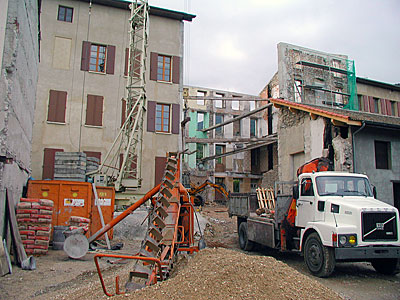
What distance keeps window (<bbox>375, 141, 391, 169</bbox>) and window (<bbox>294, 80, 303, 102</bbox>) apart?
804 cm

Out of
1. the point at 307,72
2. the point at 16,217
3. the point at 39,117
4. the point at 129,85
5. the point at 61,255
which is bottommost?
the point at 61,255

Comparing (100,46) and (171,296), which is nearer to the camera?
(171,296)

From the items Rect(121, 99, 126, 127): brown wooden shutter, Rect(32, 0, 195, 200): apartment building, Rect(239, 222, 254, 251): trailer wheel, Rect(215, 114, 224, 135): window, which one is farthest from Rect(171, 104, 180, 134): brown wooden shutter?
Rect(215, 114, 224, 135): window

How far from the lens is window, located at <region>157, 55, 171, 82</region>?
72.3 feet

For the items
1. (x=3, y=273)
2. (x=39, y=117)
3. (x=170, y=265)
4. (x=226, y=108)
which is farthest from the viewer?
(x=226, y=108)

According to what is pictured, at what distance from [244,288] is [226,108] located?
35407mm

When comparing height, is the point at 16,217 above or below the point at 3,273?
above

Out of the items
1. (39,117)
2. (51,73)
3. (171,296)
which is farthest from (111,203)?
(51,73)

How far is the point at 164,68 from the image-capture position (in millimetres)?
22188

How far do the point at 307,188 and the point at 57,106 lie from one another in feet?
52.1

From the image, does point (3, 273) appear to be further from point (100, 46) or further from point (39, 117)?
point (100, 46)

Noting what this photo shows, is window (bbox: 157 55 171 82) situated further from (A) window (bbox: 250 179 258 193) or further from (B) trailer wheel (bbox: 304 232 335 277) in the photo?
(A) window (bbox: 250 179 258 193)

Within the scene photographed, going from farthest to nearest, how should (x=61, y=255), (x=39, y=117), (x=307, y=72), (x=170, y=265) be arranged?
(x=307, y=72)
(x=39, y=117)
(x=61, y=255)
(x=170, y=265)

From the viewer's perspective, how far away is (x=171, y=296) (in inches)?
181
